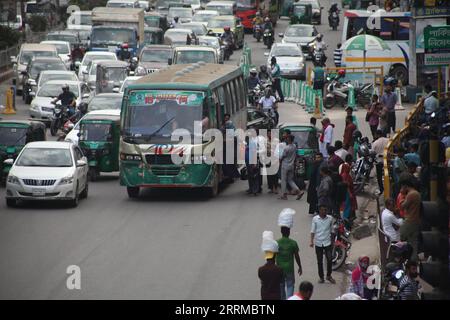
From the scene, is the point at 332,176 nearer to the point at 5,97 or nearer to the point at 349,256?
the point at 349,256

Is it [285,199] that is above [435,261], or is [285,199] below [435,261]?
below

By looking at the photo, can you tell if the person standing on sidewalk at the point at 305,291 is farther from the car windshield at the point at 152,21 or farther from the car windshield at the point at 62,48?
the car windshield at the point at 152,21

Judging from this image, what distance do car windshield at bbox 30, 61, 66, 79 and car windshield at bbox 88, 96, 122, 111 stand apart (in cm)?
1172

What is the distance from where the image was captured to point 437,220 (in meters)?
12.5

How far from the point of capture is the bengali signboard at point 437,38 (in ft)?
91.4

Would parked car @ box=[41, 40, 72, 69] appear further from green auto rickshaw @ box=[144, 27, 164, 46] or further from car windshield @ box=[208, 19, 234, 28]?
car windshield @ box=[208, 19, 234, 28]

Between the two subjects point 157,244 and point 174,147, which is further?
point 174,147

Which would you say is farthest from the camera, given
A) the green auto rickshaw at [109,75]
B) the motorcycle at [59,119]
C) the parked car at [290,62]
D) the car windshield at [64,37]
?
the car windshield at [64,37]

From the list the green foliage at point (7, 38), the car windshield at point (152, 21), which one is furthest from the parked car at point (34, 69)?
the car windshield at point (152, 21)

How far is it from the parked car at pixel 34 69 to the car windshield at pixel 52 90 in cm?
394

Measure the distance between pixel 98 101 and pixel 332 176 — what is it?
15.0m

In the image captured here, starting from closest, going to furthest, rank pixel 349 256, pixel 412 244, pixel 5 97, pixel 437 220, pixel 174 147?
pixel 437 220 < pixel 412 244 < pixel 349 256 < pixel 174 147 < pixel 5 97

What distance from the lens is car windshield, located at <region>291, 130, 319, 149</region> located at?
29.5m

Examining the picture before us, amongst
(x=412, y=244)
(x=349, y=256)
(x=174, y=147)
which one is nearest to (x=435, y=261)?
(x=412, y=244)
